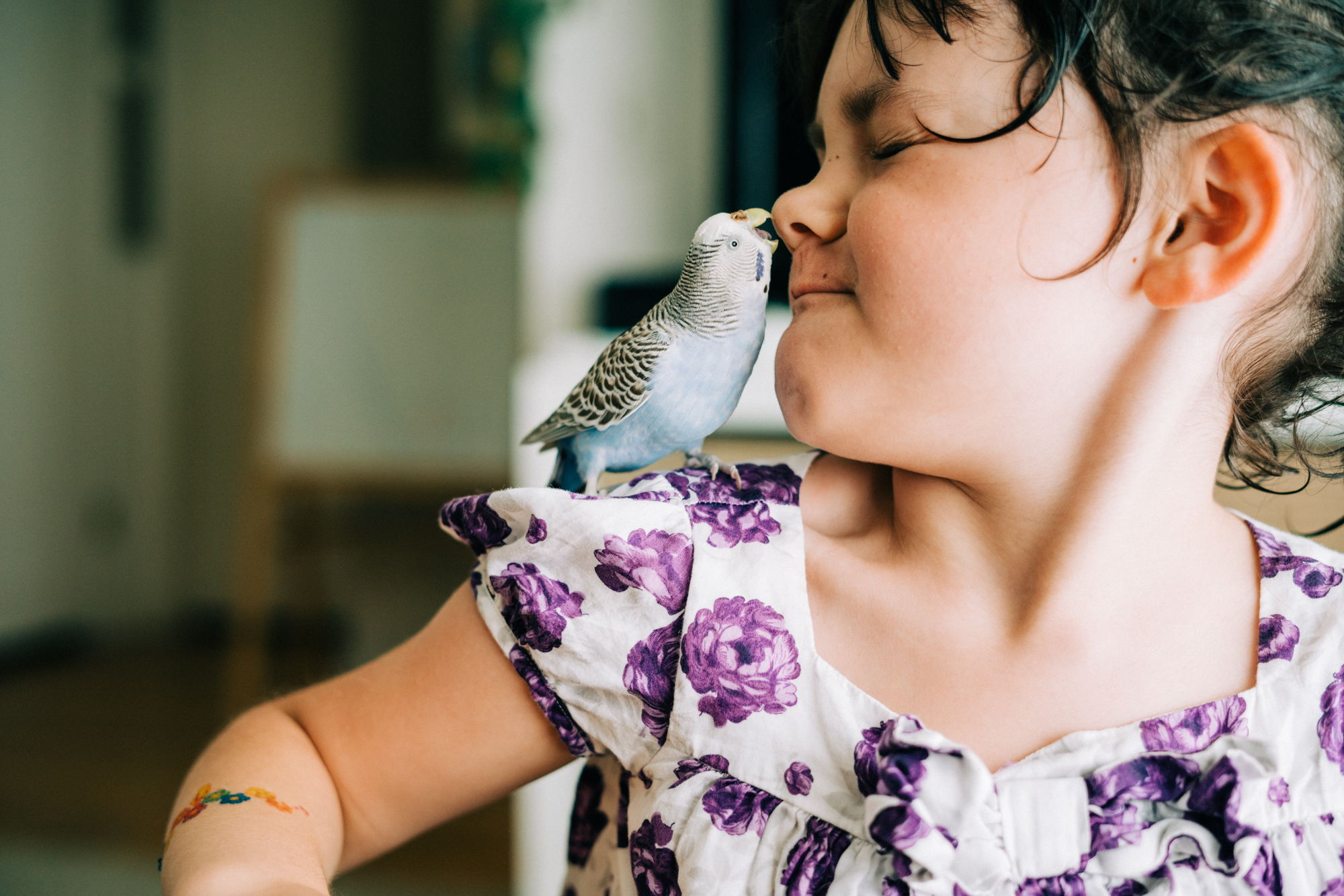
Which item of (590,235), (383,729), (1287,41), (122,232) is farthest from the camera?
(122,232)

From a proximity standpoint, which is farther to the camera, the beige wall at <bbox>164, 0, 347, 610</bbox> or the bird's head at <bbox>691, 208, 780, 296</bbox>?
the beige wall at <bbox>164, 0, 347, 610</bbox>

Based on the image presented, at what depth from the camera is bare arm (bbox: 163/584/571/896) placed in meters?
0.53

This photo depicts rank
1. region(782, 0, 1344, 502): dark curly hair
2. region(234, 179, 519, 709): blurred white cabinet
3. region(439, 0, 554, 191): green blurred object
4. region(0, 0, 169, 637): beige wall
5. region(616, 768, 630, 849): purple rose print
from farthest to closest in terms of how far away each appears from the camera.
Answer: region(0, 0, 169, 637): beige wall < region(234, 179, 519, 709): blurred white cabinet < region(439, 0, 554, 191): green blurred object < region(616, 768, 630, 849): purple rose print < region(782, 0, 1344, 502): dark curly hair

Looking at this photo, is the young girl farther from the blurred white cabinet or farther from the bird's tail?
the blurred white cabinet

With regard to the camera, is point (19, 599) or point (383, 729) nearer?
point (383, 729)

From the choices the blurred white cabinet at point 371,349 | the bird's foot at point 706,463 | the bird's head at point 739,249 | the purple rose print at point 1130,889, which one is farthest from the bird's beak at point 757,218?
the blurred white cabinet at point 371,349

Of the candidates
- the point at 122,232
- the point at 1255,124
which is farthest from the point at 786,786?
the point at 122,232

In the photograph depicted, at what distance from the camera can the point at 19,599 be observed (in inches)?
101

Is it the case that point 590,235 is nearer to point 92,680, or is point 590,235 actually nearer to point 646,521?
point 646,521

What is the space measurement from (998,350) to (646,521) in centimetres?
19

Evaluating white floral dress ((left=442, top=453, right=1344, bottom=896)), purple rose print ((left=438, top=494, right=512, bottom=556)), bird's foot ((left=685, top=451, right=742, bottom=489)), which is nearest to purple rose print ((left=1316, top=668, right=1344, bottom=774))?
white floral dress ((left=442, top=453, right=1344, bottom=896))

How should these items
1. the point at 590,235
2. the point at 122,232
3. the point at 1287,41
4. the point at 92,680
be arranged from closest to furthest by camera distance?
the point at 1287,41, the point at 590,235, the point at 92,680, the point at 122,232

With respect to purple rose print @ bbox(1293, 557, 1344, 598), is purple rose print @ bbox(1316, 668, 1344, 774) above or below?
below

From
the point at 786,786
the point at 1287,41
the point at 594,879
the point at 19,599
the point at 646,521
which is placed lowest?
the point at 19,599
